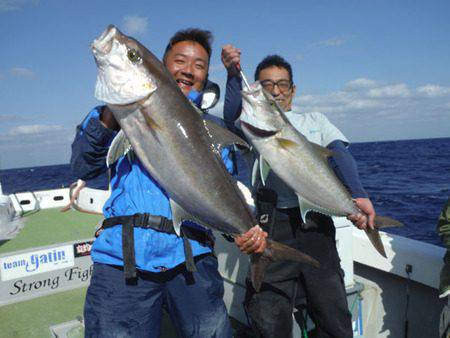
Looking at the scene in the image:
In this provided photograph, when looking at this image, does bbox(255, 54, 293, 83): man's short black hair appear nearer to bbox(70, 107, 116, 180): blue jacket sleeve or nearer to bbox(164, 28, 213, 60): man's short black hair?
bbox(164, 28, 213, 60): man's short black hair

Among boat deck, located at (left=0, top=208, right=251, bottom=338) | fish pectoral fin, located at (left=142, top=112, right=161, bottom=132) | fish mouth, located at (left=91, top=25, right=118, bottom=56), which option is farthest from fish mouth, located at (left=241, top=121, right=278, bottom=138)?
boat deck, located at (left=0, top=208, right=251, bottom=338)

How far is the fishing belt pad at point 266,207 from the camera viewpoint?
3.81 metres

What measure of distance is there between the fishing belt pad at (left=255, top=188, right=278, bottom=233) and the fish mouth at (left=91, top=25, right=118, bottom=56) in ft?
7.07

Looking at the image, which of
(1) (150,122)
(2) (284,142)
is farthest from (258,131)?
(1) (150,122)

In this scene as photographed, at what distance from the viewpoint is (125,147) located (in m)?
2.43

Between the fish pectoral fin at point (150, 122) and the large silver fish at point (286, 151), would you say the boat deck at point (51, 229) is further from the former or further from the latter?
the fish pectoral fin at point (150, 122)

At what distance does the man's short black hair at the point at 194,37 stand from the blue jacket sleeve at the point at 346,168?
1487 mm

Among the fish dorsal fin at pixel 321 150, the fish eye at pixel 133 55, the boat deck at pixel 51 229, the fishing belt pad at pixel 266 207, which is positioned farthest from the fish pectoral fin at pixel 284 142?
the boat deck at pixel 51 229

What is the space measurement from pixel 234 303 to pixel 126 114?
3.26 m

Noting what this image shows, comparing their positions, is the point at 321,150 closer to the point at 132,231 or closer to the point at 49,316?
the point at 132,231

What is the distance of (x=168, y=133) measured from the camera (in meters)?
2.36

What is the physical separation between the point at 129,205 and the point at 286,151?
1334mm

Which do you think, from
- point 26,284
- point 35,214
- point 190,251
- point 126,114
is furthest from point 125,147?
point 35,214

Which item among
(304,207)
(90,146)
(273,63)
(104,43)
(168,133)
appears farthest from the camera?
(273,63)
